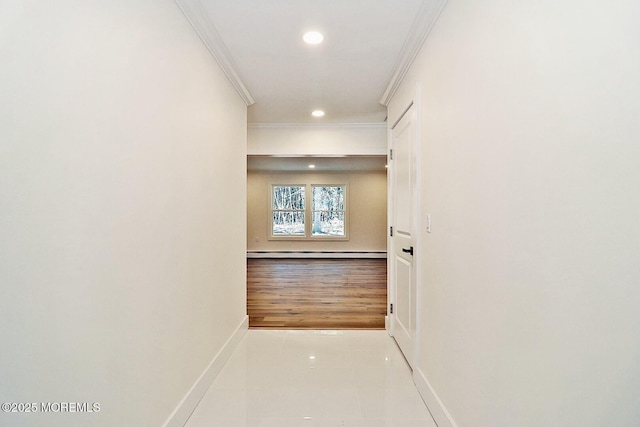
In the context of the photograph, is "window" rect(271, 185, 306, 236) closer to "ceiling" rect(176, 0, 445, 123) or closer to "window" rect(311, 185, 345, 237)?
"window" rect(311, 185, 345, 237)

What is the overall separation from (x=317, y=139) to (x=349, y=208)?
528 cm

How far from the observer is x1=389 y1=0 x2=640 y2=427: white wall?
77 cm

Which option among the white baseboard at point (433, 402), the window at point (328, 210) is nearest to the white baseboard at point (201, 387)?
the white baseboard at point (433, 402)

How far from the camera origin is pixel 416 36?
223cm

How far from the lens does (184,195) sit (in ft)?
6.40

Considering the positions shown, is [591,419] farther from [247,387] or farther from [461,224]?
[247,387]

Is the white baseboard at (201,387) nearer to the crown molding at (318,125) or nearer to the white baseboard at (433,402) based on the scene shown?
the white baseboard at (433,402)

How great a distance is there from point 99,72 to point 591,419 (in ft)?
6.13

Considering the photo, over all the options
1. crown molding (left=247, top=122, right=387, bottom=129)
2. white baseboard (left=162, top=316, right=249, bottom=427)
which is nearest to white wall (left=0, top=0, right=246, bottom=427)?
white baseboard (left=162, top=316, right=249, bottom=427)

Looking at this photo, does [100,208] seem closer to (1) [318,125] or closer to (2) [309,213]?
(1) [318,125]

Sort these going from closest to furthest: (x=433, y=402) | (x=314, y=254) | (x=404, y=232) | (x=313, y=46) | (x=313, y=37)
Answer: (x=433, y=402), (x=313, y=37), (x=313, y=46), (x=404, y=232), (x=314, y=254)

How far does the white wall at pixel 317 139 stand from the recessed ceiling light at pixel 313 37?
6.76ft

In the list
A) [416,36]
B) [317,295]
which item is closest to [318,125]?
[416,36]

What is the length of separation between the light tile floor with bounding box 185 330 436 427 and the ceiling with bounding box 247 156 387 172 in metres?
5.46
